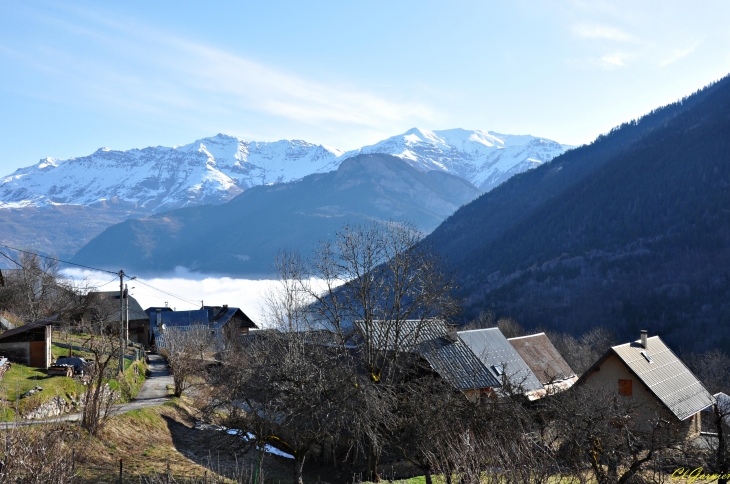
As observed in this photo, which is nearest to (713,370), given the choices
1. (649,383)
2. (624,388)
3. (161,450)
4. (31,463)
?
(649,383)

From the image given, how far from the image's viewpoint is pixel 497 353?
125ft

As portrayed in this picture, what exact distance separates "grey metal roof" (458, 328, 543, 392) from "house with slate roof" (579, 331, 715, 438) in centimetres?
375

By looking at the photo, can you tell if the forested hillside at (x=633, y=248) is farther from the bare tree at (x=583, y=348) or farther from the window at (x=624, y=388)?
the window at (x=624, y=388)

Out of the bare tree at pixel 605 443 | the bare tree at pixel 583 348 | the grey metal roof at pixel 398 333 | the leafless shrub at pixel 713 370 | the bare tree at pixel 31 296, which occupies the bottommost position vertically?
the leafless shrub at pixel 713 370

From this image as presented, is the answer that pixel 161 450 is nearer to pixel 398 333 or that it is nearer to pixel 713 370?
pixel 398 333

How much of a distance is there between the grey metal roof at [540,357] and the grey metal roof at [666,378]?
20.9 ft

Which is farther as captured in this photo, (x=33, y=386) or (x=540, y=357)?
(x=540, y=357)

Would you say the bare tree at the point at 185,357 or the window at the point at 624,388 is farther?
the bare tree at the point at 185,357

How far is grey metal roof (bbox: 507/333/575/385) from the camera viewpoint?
42906mm

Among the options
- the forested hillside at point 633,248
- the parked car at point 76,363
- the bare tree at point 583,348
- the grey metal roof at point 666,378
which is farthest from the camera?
the forested hillside at point 633,248

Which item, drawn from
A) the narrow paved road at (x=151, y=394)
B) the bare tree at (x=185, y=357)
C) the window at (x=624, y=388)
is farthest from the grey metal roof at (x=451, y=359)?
the bare tree at (x=185, y=357)

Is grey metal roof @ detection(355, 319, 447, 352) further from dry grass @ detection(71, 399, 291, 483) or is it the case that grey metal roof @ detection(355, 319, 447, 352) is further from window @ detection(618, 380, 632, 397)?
window @ detection(618, 380, 632, 397)

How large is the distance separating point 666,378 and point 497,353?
10044mm

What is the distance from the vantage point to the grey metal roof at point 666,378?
33.8 m
